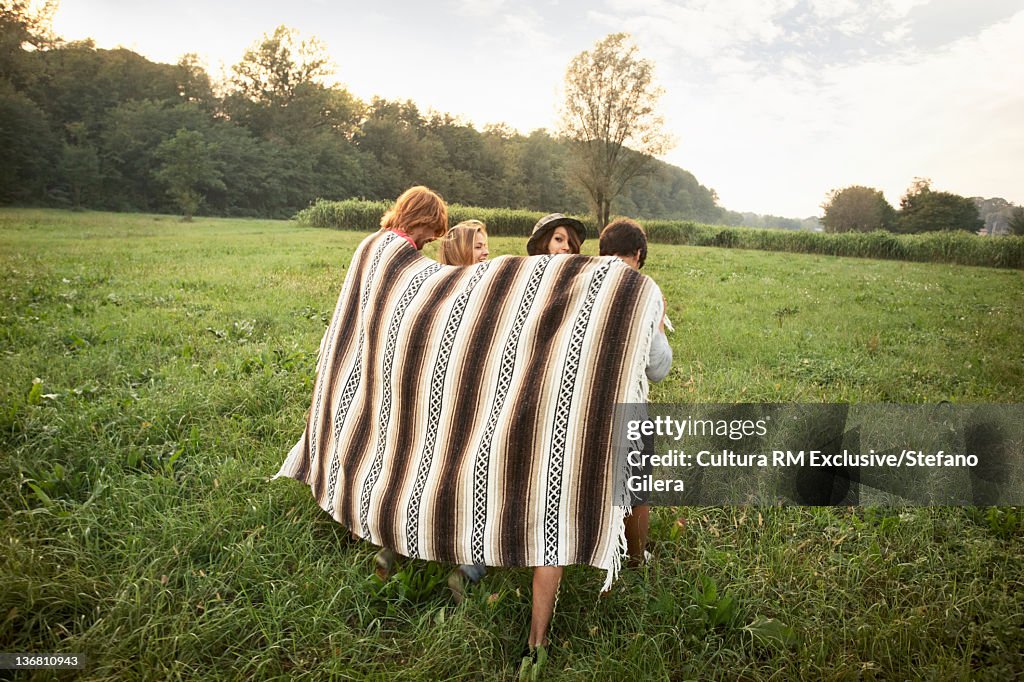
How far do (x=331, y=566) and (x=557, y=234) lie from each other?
77.4 inches

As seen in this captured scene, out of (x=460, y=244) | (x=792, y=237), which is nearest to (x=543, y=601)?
(x=460, y=244)

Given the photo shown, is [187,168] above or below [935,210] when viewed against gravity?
below

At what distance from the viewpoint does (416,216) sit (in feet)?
8.42

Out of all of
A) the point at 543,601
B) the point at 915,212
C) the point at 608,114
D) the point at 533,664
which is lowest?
the point at 533,664

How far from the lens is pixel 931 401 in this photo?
415 centimetres

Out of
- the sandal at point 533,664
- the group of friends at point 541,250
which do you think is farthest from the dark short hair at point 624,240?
the sandal at point 533,664

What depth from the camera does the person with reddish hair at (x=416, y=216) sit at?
101 inches

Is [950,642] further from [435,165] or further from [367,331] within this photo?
[435,165]

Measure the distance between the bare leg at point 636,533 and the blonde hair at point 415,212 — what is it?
1674 millimetres

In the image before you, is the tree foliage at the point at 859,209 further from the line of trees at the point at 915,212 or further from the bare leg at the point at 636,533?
the bare leg at the point at 636,533

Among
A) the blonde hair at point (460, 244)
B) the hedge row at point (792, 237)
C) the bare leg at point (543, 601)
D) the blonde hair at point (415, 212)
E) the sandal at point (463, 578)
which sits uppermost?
the hedge row at point (792, 237)

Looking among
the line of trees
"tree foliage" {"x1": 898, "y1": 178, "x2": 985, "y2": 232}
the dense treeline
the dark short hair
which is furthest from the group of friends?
"tree foliage" {"x1": 898, "y1": 178, "x2": 985, "y2": 232}

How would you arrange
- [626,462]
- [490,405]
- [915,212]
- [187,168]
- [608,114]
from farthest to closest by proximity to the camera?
[608,114], [187,168], [915,212], [490,405], [626,462]

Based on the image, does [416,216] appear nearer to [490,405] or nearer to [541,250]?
[541,250]
